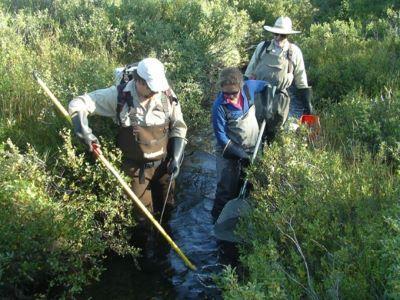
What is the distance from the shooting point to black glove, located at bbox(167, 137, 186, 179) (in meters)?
5.58

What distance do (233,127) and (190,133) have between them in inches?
Answer: 110

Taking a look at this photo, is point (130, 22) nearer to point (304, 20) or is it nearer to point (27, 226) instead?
point (27, 226)

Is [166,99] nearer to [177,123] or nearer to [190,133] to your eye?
[177,123]

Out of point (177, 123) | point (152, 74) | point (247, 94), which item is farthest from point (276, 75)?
point (152, 74)

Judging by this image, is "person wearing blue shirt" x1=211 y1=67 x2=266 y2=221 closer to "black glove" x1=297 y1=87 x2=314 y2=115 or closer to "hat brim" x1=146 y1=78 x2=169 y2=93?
"hat brim" x1=146 y1=78 x2=169 y2=93

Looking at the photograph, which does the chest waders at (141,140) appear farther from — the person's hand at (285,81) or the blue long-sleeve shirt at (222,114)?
the person's hand at (285,81)

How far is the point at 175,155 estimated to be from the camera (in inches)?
221

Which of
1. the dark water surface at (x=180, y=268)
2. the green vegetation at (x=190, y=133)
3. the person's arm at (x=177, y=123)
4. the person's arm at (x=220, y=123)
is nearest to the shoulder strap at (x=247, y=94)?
the person's arm at (x=220, y=123)

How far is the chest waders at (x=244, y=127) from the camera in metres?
5.65

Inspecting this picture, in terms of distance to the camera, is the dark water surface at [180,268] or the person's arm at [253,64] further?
the person's arm at [253,64]

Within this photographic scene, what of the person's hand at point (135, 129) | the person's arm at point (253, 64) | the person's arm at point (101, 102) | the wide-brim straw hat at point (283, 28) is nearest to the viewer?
the person's arm at point (101, 102)

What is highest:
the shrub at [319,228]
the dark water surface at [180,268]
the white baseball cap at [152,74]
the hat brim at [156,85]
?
the white baseball cap at [152,74]

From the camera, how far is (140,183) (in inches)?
220

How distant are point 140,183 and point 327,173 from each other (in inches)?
85.6
